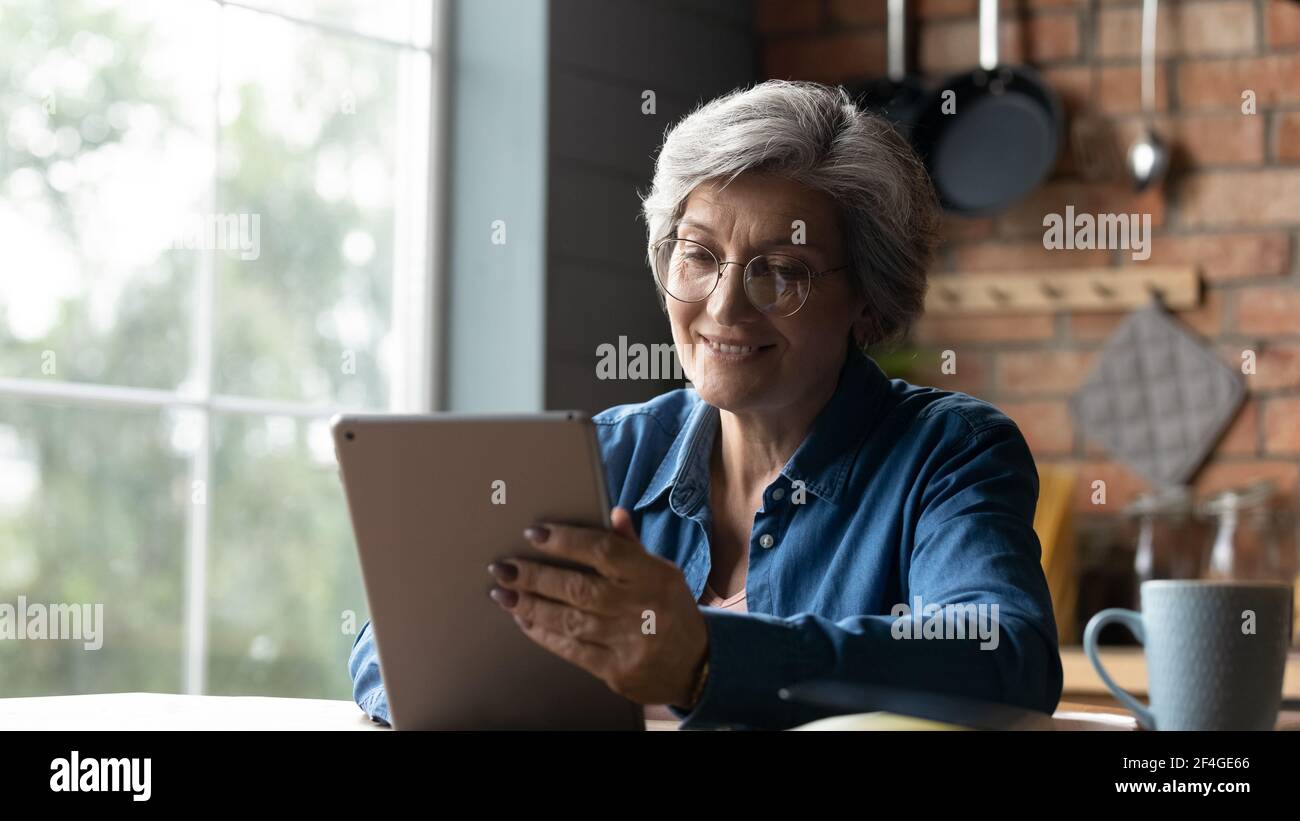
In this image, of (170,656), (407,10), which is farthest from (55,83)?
(170,656)

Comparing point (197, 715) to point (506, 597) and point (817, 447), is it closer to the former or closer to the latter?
point (506, 597)

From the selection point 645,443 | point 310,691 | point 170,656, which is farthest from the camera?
point 310,691

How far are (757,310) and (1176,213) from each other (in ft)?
5.63

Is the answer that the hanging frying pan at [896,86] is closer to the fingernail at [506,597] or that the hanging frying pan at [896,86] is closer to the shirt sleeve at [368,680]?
the shirt sleeve at [368,680]

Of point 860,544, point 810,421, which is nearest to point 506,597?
point 860,544

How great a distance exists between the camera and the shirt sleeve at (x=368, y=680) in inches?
44.9

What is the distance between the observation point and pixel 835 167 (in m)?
1.43

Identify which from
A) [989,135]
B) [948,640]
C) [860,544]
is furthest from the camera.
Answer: [989,135]

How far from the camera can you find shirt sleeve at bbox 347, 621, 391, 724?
1.14 m

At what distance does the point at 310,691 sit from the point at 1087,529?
5.03 ft

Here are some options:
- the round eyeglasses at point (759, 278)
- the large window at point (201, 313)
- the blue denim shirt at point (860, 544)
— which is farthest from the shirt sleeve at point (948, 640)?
the large window at point (201, 313)
